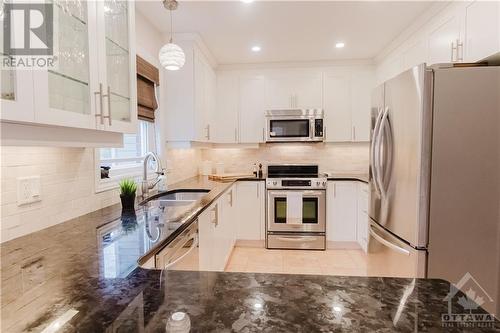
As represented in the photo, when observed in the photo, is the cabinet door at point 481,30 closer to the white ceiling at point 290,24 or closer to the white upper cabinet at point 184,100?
the white ceiling at point 290,24

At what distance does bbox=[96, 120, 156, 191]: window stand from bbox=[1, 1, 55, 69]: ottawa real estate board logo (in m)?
0.78

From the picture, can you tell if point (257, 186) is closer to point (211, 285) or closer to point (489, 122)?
point (489, 122)

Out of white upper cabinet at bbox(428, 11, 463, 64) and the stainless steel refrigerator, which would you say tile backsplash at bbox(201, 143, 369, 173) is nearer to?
white upper cabinet at bbox(428, 11, 463, 64)

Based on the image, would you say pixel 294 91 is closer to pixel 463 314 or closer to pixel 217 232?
pixel 217 232

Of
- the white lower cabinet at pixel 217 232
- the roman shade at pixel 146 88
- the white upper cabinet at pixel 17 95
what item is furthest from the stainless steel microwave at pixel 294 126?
the white upper cabinet at pixel 17 95

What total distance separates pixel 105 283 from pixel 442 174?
190 cm

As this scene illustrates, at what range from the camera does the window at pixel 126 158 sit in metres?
1.95

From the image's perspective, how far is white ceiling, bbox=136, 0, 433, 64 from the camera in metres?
2.36

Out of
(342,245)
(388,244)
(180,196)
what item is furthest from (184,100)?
(342,245)

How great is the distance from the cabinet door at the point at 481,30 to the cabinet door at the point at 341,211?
75.8 inches

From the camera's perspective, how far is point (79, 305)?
27.1 inches

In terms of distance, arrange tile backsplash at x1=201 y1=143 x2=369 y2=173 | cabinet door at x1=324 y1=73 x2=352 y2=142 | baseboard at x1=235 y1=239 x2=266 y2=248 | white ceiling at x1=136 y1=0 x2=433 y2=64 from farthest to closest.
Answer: tile backsplash at x1=201 y1=143 x2=369 y2=173
cabinet door at x1=324 y1=73 x2=352 y2=142
baseboard at x1=235 y1=239 x2=266 y2=248
white ceiling at x1=136 y1=0 x2=433 y2=64

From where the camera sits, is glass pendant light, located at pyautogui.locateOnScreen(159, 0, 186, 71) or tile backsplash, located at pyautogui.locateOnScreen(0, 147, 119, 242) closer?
tile backsplash, located at pyautogui.locateOnScreen(0, 147, 119, 242)

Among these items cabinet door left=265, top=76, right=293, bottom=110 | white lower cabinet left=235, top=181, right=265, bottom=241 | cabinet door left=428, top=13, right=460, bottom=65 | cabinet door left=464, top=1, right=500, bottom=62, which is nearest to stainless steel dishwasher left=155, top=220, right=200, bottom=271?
white lower cabinet left=235, top=181, right=265, bottom=241
